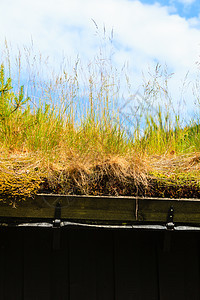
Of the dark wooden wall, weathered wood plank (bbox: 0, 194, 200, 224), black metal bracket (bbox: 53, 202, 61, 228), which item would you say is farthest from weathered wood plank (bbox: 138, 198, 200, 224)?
black metal bracket (bbox: 53, 202, 61, 228)

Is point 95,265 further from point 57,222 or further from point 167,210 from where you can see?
point 167,210

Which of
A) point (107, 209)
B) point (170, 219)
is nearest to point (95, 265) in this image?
point (107, 209)

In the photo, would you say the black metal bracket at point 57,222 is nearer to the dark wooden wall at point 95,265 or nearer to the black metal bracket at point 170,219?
the dark wooden wall at point 95,265

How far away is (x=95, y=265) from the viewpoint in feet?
6.46

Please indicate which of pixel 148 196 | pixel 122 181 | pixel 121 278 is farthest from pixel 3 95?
pixel 121 278

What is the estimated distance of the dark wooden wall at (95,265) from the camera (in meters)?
1.93

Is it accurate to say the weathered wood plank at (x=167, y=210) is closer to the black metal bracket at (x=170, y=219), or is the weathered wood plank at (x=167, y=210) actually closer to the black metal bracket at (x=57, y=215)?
the black metal bracket at (x=170, y=219)

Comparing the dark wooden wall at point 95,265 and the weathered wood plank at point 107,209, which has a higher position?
the weathered wood plank at point 107,209

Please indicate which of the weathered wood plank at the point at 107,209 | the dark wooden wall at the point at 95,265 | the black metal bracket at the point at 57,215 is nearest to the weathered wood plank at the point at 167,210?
the weathered wood plank at the point at 107,209

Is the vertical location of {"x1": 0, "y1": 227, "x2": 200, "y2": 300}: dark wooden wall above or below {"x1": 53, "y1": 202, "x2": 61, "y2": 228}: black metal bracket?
below

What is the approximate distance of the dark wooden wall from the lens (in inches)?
75.9

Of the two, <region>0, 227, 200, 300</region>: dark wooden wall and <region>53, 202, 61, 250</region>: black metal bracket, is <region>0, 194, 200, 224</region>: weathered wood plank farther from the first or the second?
<region>0, 227, 200, 300</region>: dark wooden wall

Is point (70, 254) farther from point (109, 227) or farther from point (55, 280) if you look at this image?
point (109, 227)

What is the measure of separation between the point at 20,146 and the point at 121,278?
1.03 meters
